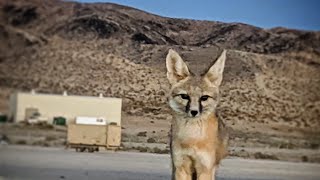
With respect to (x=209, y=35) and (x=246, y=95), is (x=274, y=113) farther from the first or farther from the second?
(x=209, y=35)

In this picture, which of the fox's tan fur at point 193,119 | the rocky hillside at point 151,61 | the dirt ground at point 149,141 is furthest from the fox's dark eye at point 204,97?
the dirt ground at point 149,141

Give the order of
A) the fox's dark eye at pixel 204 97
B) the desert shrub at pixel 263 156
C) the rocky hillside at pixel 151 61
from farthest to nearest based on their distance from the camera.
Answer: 1. the desert shrub at pixel 263 156
2. the rocky hillside at pixel 151 61
3. the fox's dark eye at pixel 204 97

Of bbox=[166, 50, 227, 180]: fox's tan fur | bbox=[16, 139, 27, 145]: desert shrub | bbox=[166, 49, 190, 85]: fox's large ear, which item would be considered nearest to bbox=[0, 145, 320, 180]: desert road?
bbox=[16, 139, 27, 145]: desert shrub

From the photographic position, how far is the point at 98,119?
7910 mm

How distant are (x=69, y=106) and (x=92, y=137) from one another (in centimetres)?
38

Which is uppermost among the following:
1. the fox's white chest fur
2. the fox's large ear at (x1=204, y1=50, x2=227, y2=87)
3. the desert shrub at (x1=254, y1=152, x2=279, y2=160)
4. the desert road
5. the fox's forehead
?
the fox's large ear at (x1=204, y1=50, x2=227, y2=87)

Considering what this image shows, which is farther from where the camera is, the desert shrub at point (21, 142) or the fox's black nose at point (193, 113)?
the desert shrub at point (21, 142)

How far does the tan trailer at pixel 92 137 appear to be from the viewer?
7.86 metres

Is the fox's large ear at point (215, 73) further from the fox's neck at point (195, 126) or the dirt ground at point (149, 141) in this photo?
the dirt ground at point (149, 141)

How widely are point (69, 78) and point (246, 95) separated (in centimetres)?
166

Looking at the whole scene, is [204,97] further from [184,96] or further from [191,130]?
[191,130]

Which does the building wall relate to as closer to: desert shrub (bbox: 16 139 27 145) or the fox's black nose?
desert shrub (bbox: 16 139 27 145)

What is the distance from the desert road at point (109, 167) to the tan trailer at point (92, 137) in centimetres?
7

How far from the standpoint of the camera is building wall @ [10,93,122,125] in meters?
7.62
